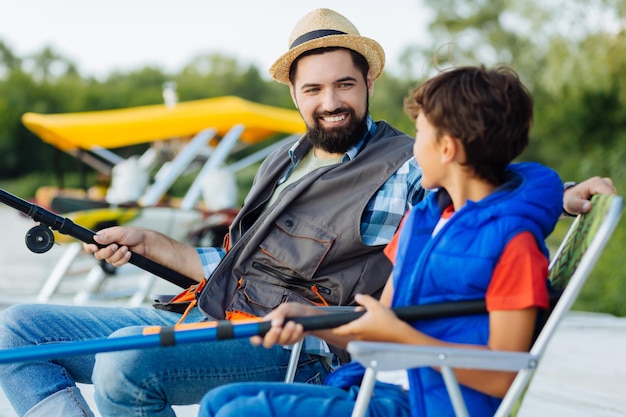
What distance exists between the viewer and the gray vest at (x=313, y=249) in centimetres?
220

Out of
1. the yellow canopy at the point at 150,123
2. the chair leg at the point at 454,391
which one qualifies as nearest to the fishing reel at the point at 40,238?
the chair leg at the point at 454,391

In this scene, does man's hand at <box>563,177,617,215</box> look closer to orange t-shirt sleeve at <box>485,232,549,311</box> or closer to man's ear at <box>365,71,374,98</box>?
orange t-shirt sleeve at <box>485,232,549,311</box>

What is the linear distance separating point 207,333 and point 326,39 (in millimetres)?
1092

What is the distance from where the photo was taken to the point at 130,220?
20.5ft

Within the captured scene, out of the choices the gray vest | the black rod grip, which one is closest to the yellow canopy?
the gray vest

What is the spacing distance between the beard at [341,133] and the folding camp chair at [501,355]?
0.86m

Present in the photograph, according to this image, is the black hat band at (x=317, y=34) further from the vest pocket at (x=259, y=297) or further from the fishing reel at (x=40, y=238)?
the fishing reel at (x=40, y=238)

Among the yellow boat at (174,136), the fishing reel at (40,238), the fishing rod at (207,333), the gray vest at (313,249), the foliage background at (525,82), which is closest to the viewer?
the fishing rod at (207,333)

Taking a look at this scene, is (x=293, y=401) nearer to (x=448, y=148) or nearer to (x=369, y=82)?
(x=448, y=148)

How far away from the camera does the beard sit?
237 centimetres

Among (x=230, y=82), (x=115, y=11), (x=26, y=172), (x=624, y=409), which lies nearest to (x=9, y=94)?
(x=26, y=172)

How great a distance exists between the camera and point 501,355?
1.49m

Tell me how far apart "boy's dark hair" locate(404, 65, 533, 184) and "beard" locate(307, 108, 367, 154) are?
677mm

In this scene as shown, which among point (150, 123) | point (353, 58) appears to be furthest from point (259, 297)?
point (150, 123)
